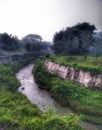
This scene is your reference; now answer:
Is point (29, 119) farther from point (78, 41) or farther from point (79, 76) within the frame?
point (78, 41)

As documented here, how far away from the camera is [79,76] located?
6.93 meters

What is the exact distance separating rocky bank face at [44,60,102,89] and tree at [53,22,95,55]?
2027 mm

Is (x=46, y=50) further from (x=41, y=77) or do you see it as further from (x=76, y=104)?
(x=76, y=104)

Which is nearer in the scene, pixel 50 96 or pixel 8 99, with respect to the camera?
pixel 8 99

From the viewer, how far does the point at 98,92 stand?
235 inches

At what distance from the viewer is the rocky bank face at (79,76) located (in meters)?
6.32

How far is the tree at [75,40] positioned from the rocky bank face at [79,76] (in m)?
2.03

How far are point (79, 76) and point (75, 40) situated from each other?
3.49 meters

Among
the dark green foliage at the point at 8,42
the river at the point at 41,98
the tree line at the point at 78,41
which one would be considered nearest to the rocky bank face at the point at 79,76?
the river at the point at 41,98

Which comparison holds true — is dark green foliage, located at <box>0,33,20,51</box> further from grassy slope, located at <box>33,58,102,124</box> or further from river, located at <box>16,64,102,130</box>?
grassy slope, located at <box>33,58,102,124</box>

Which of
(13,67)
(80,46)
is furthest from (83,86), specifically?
(13,67)

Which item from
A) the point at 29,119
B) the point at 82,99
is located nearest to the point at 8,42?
the point at 82,99

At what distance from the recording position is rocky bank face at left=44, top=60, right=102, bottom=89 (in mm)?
6324

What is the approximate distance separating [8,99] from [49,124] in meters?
1.57
